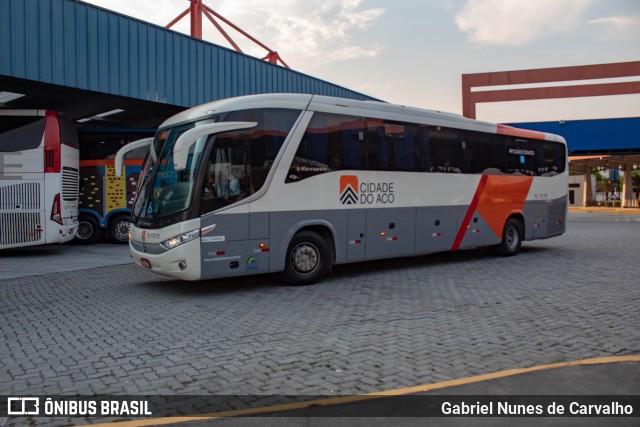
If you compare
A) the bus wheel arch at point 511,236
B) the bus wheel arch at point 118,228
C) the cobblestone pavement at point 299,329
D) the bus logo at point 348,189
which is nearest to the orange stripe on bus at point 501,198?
the bus wheel arch at point 511,236

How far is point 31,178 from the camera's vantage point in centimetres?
1396

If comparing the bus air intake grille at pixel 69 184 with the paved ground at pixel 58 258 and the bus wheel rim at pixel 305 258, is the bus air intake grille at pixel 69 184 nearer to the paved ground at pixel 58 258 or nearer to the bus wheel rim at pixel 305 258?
the paved ground at pixel 58 258

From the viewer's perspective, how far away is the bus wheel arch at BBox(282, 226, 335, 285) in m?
9.80

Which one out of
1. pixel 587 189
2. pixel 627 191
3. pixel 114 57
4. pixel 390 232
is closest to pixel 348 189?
pixel 390 232

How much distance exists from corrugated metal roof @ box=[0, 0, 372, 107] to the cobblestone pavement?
594 cm

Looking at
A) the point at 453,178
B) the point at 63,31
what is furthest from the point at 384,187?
the point at 63,31

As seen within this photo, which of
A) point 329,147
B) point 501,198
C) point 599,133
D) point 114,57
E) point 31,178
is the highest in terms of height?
point 599,133

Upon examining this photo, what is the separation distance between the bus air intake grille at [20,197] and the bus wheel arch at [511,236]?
38.8ft

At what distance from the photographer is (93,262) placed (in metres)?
13.5

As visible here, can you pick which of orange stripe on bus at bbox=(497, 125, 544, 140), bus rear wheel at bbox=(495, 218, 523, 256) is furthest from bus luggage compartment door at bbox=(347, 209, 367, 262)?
orange stripe on bus at bbox=(497, 125, 544, 140)

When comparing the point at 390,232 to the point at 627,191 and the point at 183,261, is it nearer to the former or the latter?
the point at 183,261

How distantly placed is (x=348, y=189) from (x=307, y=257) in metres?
1.55

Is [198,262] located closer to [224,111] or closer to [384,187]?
[224,111]

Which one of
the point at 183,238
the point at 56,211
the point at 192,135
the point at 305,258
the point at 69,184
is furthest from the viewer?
the point at 69,184
